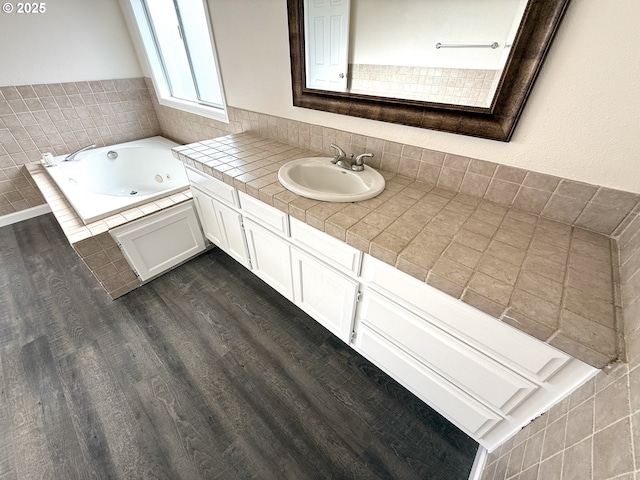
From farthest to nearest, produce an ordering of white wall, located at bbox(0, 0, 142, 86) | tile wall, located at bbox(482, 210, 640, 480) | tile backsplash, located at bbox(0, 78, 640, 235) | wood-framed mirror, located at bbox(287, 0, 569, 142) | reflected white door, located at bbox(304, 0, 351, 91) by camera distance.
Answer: white wall, located at bbox(0, 0, 142, 86), reflected white door, located at bbox(304, 0, 351, 91), tile backsplash, located at bbox(0, 78, 640, 235), wood-framed mirror, located at bbox(287, 0, 569, 142), tile wall, located at bbox(482, 210, 640, 480)

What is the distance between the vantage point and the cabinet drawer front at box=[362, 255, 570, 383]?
66 cm

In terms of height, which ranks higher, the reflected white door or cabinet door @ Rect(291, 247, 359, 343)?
the reflected white door

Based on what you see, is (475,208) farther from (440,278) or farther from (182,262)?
(182,262)

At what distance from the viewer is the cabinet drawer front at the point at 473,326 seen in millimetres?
663

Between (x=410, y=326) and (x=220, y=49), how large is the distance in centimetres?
203

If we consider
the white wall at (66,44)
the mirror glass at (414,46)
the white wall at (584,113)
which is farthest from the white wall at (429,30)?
the white wall at (66,44)

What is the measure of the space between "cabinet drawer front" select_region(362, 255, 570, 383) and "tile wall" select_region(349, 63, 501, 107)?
2.24 ft

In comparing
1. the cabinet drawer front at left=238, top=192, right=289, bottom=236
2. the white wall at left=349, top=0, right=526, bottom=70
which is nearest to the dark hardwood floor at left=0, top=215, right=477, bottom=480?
the cabinet drawer front at left=238, top=192, right=289, bottom=236

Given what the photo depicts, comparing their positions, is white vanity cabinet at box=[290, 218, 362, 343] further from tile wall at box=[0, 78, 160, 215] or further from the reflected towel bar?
tile wall at box=[0, 78, 160, 215]

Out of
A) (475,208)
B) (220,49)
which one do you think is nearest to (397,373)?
(475,208)

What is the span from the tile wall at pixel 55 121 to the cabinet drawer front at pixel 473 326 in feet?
10.0

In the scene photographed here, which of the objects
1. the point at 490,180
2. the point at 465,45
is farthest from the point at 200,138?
the point at 490,180

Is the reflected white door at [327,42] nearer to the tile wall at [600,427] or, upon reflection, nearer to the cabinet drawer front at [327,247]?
the cabinet drawer front at [327,247]

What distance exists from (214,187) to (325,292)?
88 centimetres
